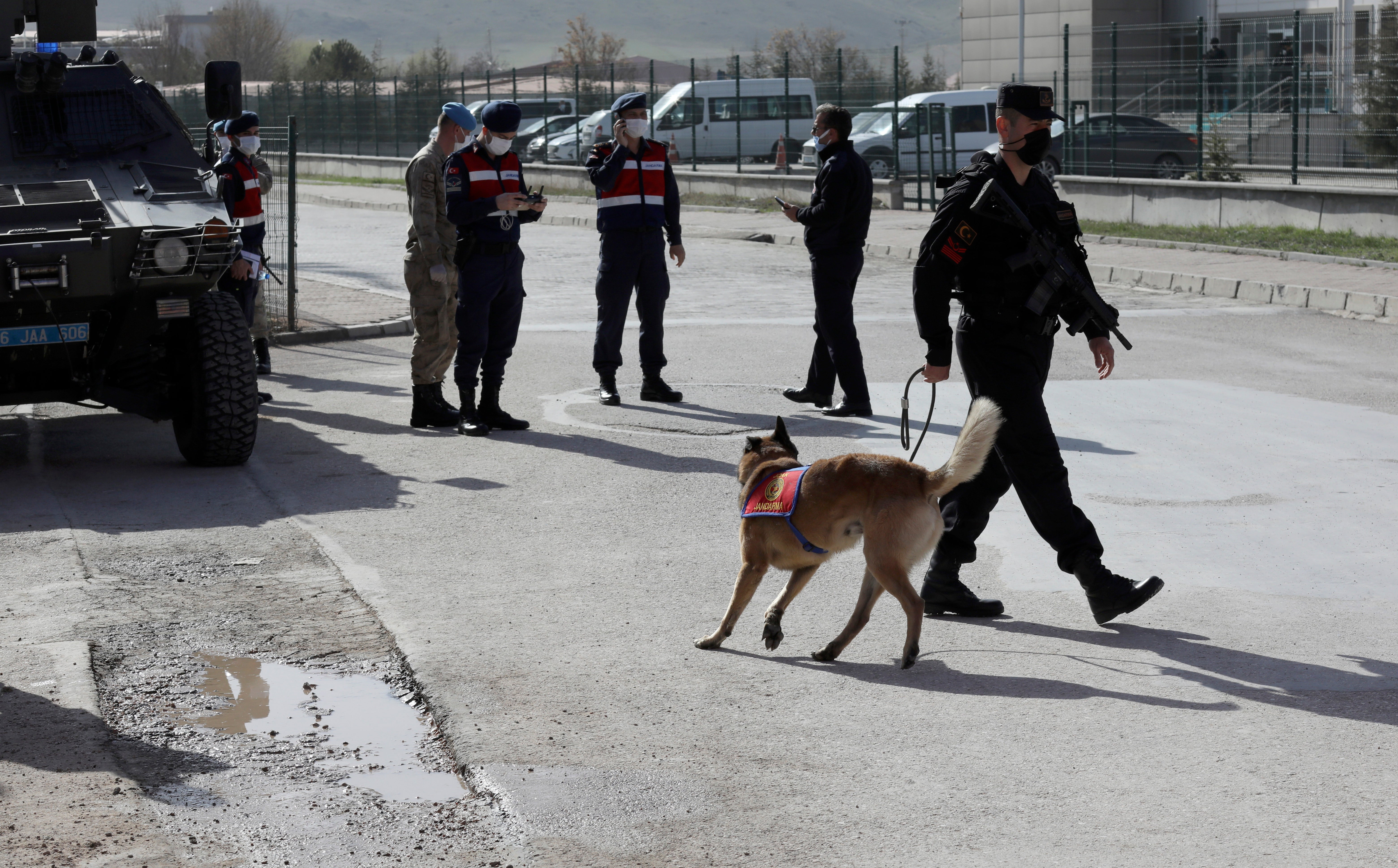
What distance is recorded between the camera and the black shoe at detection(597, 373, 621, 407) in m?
9.98

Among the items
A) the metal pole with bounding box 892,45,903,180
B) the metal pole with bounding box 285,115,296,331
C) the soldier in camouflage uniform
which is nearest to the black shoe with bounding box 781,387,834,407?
the soldier in camouflage uniform

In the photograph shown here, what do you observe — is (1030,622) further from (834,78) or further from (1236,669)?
(834,78)

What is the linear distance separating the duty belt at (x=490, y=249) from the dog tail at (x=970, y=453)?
4589 mm

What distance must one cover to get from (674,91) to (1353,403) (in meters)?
26.1

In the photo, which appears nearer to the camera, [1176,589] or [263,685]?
[263,685]

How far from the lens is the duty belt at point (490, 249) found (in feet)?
Result: 29.0

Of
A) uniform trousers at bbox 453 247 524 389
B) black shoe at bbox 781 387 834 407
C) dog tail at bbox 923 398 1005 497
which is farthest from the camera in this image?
black shoe at bbox 781 387 834 407

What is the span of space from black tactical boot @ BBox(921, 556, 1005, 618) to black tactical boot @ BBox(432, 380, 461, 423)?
4.43 meters

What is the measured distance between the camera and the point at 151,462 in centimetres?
841

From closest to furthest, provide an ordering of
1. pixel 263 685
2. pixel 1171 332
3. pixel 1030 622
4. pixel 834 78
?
pixel 263 685 < pixel 1030 622 < pixel 1171 332 < pixel 834 78

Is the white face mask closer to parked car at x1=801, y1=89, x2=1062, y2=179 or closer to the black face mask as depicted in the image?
the black face mask

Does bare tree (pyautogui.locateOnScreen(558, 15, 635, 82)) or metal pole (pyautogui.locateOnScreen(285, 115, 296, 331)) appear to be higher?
bare tree (pyautogui.locateOnScreen(558, 15, 635, 82))

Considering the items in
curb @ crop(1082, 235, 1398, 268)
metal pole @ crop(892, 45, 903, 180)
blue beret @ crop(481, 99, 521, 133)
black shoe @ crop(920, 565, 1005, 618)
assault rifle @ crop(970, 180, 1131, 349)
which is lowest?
black shoe @ crop(920, 565, 1005, 618)

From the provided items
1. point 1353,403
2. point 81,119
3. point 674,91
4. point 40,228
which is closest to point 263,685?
point 40,228
